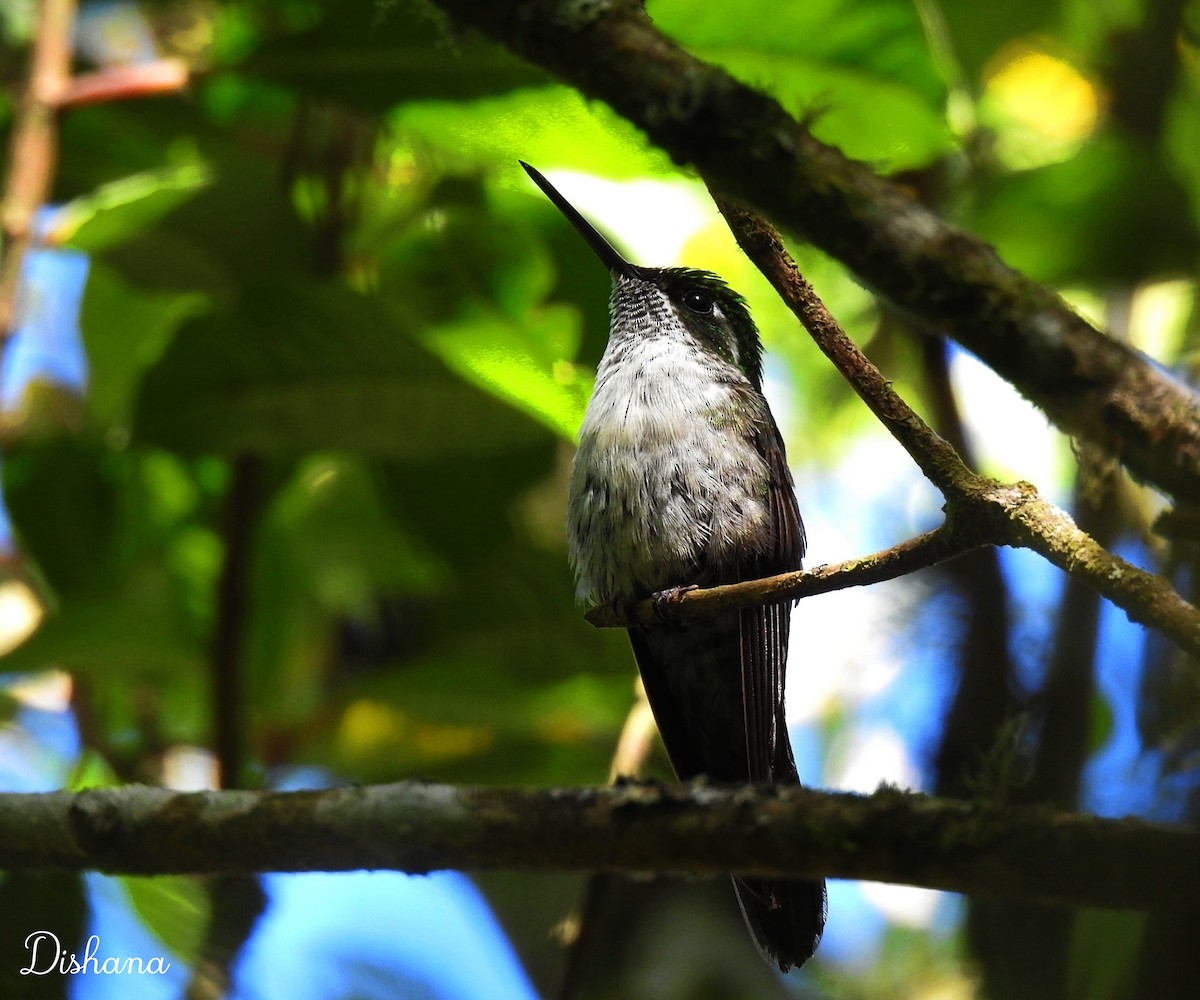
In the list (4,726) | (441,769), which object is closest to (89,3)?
(4,726)

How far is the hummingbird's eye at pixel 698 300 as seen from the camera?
3.90m

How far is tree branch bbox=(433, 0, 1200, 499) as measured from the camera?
4.58 ft

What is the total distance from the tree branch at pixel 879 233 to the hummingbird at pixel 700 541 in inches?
51.4

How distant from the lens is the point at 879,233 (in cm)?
141

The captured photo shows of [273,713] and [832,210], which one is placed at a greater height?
[273,713]

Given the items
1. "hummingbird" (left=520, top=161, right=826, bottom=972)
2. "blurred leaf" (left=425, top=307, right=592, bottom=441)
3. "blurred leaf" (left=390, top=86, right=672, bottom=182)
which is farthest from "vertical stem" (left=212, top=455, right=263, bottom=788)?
"blurred leaf" (left=390, top=86, right=672, bottom=182)

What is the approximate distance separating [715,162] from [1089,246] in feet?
9.96

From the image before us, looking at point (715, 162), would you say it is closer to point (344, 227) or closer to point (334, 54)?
point (334, 54)

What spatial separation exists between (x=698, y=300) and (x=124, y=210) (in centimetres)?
178

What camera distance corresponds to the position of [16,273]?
354 cm

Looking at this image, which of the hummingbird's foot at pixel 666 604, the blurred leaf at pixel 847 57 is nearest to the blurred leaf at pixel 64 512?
the hummingbird's foot at pixel 666 604

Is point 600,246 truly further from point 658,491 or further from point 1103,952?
point 1103,952

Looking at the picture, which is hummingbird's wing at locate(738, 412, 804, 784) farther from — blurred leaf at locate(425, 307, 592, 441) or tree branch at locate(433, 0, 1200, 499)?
tree branch at locate(433, 0, 1200, 499)

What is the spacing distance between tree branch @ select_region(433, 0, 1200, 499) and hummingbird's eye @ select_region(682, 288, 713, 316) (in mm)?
2428
